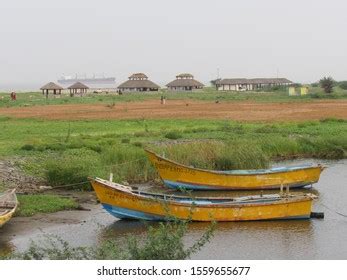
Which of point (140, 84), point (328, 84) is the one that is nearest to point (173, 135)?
point (328, 84)

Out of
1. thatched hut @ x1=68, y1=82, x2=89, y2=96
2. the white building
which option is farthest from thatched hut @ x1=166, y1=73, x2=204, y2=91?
thatched hut @ x1=68, y1=82, x2=89, y2=96

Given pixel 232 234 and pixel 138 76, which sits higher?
pixel 138 76

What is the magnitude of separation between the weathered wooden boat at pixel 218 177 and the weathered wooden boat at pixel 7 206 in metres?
6.99

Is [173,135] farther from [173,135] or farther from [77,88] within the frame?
[77,88]

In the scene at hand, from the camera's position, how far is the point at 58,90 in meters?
95.9

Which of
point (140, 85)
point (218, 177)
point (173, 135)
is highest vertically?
point (140, 85)

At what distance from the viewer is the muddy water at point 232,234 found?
15984mm

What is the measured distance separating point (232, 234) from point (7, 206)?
6.77 metres

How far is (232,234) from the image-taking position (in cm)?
1797

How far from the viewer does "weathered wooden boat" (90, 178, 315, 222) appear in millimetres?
18938

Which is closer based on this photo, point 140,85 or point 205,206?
point 205,206

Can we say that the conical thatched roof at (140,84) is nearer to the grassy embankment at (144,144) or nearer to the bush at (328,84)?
the bush at (328,84)
